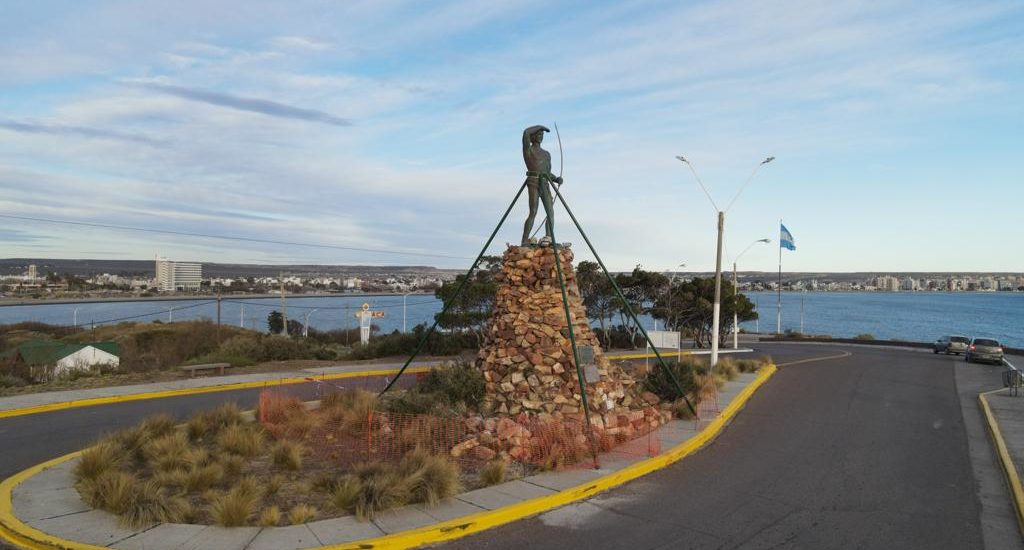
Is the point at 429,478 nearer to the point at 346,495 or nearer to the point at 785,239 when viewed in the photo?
the point at 346,495

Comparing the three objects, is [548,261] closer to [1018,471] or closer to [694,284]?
[1018,471]

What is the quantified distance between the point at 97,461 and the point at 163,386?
36.0 feet

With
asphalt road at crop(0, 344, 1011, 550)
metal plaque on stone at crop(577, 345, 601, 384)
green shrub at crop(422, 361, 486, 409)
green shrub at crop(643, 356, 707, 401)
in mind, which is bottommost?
asphalt road at crop(0, 344, 1011, 550)

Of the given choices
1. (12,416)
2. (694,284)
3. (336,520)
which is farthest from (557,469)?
(694,284)

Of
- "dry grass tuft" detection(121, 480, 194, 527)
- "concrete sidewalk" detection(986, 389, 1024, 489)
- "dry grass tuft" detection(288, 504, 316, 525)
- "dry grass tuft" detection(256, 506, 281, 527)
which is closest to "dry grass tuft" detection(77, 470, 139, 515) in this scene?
"dry grass tuft" detection(121, 480, 194, 527)

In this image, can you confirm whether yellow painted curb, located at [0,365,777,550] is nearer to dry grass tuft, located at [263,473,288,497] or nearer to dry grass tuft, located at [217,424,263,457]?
dry grass tuft, located at [263,473,288,497]

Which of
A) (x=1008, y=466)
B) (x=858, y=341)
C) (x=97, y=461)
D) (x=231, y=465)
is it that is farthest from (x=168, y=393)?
(x=858, y=341)

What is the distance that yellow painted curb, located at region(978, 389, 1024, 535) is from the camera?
9.14 meters

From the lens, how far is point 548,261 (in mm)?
15297

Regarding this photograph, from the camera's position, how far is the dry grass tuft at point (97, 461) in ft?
30.4

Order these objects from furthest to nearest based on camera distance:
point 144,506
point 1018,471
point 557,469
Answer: point 1018,471 < point 557,469 < point 144,506

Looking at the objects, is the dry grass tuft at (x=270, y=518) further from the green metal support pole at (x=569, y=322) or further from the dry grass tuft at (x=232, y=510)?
the green metal support pole at (x=569, y=322)

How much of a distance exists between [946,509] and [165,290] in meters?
186

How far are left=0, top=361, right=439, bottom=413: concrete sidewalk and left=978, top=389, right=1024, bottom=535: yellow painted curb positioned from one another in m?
18.3
